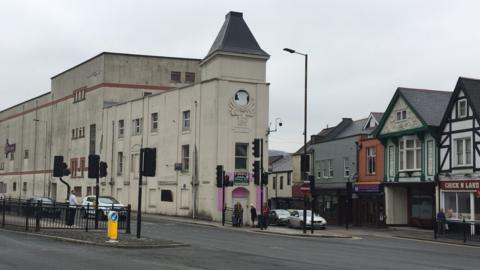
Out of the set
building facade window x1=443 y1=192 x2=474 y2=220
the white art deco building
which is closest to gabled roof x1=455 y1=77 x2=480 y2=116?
building facade window x1=443 y1=192 x2=474 y2=220

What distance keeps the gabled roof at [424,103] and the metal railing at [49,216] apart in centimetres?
2366

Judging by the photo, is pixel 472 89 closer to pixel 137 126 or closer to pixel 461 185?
pixel 461 185

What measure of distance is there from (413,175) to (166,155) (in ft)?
68.8

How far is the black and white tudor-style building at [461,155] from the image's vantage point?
37969 millimetres

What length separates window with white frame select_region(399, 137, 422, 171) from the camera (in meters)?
43.5

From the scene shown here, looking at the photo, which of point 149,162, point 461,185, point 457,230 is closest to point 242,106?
point 461,185

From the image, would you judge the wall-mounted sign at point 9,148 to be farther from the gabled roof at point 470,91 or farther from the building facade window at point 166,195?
the gabled roof at point 470,91

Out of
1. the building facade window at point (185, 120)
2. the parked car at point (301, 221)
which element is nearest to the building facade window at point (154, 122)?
the building facade window at point (185, 120)

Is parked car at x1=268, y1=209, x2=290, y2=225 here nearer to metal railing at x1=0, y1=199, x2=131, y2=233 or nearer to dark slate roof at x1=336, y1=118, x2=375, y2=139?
dark slate roof at x1=336, y1=118, x2=375, y2=139

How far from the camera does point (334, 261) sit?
18.0 meters

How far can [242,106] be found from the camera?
158ft

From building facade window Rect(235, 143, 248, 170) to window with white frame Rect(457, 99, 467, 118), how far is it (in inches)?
626

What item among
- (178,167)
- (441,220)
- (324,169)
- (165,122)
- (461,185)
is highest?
(165,122)

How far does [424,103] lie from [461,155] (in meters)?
5.99
